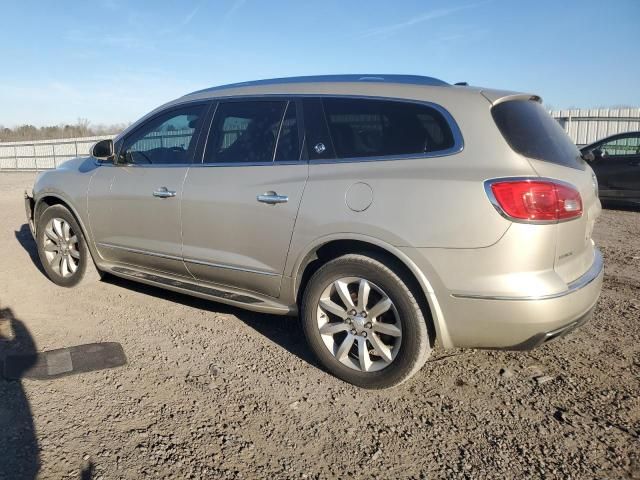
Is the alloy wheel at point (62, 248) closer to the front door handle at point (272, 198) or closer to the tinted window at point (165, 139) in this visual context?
the tinted window at point (165, 139)

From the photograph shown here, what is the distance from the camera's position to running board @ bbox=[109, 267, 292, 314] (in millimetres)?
3605

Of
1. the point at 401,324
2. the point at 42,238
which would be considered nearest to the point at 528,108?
the point at 401,324

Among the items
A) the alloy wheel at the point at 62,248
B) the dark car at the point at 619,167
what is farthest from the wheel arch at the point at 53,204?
the dark car at the point at 619,167

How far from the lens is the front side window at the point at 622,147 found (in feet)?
32.2

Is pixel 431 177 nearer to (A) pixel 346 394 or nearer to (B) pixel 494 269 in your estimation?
(B) pixel 494 269

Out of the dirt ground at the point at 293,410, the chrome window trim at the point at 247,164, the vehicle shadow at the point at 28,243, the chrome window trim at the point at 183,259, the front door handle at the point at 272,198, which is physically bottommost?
the dirt ground at the point at 293,410

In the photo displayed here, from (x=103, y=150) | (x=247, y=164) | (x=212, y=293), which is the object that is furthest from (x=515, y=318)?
(x=103, y=150)

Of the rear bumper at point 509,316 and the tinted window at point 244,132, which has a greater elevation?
the tinted window at point 244,132

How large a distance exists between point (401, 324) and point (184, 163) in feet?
7.03

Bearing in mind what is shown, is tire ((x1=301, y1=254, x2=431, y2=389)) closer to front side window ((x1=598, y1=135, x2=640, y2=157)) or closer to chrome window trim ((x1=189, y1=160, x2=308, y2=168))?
chrome window trim ((x1=189, y1=160, x2=308, y2=168))

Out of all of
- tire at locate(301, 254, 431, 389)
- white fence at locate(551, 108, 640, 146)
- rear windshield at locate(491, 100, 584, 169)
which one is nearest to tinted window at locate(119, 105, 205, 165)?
tire at locate(301, 254, 431, 389)

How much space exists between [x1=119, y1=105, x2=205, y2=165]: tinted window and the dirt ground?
1.35 metres

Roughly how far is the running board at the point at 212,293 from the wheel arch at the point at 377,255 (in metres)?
0.22

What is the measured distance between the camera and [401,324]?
118 inches
